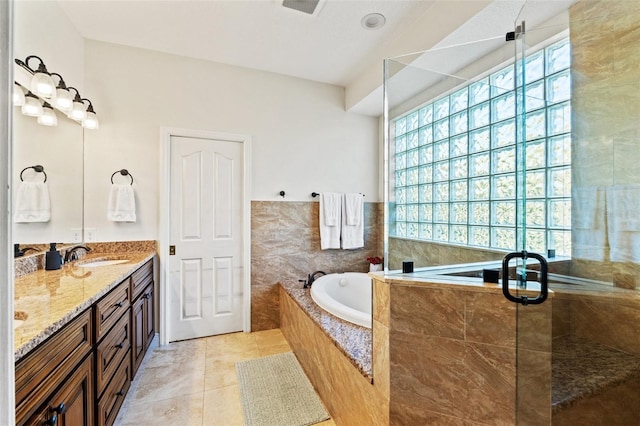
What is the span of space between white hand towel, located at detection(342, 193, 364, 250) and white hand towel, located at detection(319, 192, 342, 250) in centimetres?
9

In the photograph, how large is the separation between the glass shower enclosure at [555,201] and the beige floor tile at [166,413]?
153 cm

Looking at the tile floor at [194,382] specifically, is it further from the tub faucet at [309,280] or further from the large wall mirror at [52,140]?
the large wall mirror at [52,140]

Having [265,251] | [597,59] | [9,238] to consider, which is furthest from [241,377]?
[597,59]

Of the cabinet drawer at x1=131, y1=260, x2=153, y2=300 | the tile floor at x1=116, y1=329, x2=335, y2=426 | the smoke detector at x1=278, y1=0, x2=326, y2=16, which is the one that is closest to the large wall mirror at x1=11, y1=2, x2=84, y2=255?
the cabinet drawer at x1=131, y1=260, x2=153, y2=300

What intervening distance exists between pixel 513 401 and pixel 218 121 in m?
2.99

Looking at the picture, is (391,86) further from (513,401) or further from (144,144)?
(144,144)

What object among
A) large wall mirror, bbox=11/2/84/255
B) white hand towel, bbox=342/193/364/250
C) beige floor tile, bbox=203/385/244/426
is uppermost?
large wall mirror, bbox=11/2/84/255

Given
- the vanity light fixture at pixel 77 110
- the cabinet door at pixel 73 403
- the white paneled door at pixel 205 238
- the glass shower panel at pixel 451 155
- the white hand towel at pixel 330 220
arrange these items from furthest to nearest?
the white hand towel at pixel 330 220, the white paneled door at pixel 205 238, the vanity light fixture at pixel 77 110, the glass shower panel at pixel 451 155, the cabinet door at pixel 73 403

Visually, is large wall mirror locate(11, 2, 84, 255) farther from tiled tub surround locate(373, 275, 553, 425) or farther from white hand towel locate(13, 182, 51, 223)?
tiled tub surround locate(373, 275, 553, 425)

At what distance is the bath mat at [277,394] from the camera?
1677 mm

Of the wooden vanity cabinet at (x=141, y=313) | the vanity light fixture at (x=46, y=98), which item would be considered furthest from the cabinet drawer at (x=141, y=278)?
the vanity light fixture at (x=46, y=98)

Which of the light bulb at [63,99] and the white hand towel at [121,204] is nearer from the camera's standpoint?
the light bulb at [63,99]

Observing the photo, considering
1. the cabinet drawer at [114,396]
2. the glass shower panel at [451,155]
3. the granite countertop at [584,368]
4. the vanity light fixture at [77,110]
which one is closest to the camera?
the granite countertop at [584,368]

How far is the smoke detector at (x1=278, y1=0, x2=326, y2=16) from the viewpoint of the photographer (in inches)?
78.3
